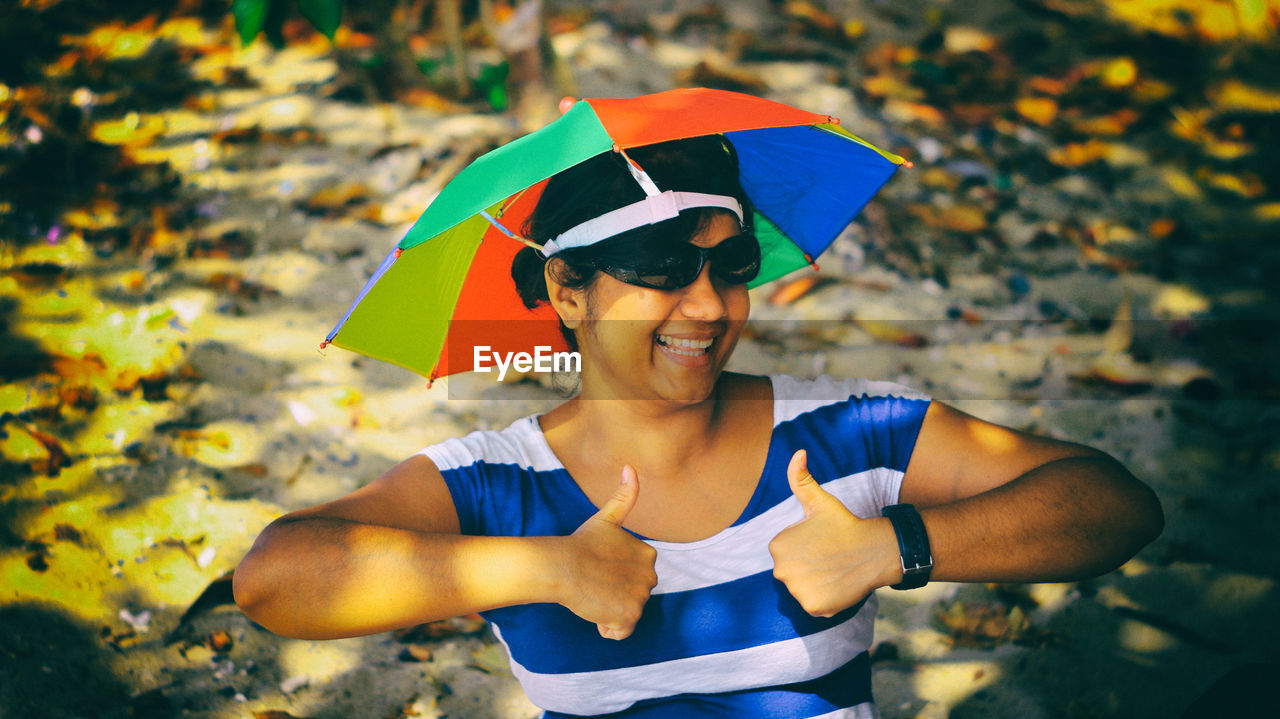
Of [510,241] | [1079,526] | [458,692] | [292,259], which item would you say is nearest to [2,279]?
[292,259]

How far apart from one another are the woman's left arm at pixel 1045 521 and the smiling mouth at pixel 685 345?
24.1 inches

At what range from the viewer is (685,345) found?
1.91 m

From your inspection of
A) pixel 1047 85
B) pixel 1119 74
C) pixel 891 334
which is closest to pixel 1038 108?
pixel 1047 85

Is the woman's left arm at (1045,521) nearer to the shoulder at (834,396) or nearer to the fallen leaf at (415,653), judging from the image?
the shoulder at (834,396)

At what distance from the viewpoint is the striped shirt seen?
1.90m

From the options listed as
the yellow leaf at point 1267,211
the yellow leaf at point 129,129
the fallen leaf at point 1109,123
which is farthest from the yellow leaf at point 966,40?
the yellow leaf at point 129,129

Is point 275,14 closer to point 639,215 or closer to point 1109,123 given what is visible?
point 639,215

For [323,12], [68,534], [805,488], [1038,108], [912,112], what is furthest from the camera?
Answer: [1038,108]

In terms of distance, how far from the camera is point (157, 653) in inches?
115

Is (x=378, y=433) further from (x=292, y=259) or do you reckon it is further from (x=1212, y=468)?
(x=1212, y=468)

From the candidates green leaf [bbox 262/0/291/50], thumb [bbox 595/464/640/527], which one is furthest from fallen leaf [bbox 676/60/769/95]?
thumb [bbox 595/464/640/527]

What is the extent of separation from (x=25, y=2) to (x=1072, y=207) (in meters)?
6.55

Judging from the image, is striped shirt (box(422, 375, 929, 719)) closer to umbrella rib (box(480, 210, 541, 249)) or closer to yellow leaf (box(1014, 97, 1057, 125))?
umbrella rib (box(480, 210, 541, 249))

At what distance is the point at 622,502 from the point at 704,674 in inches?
19.2
